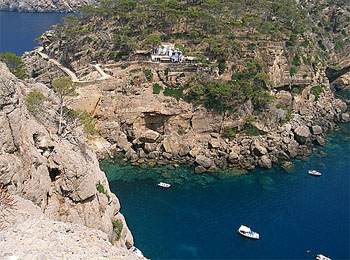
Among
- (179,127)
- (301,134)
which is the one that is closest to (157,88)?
(179,127)

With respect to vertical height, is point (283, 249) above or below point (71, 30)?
below

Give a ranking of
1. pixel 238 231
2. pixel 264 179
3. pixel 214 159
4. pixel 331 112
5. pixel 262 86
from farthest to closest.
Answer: pixel 331 112 < pixel 262 86 < pixel 214 159 < pixel 264 179 < pixel 238 231

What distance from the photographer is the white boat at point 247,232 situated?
4256cm

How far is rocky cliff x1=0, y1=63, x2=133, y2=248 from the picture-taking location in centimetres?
2055

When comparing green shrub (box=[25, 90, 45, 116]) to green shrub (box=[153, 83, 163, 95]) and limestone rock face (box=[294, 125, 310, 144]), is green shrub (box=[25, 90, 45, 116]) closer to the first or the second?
green shrub (box=[153, 83, 163, 95])

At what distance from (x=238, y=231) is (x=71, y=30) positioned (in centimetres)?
5626

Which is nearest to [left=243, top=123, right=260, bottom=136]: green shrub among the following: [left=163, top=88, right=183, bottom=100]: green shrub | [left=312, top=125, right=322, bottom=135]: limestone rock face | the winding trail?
[left=312, top=125, right=322, bottom=135]: limestone rock face

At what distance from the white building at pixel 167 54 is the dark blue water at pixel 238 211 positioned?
23.7m

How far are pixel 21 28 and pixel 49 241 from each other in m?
147

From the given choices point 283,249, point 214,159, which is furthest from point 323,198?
point 214,159

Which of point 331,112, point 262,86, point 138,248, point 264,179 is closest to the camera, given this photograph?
point 138,248

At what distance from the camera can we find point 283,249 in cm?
4122

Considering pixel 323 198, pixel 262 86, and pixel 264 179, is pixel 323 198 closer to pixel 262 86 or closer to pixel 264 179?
pixel 264 179

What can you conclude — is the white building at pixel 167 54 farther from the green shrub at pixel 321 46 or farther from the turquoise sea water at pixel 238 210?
the green shrub at pixel 321 46
